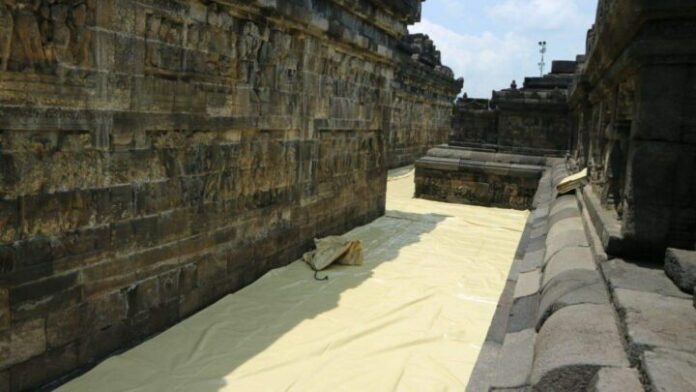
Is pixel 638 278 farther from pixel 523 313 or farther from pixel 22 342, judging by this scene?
pixel 22 342

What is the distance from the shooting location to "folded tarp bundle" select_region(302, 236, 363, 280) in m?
6.04

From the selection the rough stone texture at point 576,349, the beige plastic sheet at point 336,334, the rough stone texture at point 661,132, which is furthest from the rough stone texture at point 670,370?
the beige plastic sheet at point 336,334

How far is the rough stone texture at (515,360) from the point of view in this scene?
237 cm

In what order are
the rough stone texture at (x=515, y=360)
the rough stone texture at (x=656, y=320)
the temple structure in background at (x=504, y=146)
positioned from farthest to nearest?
the temple structure in background at (x=504, y=146) → the rough stone texture at (x=515, y=360) → the rough stone texture at (x=656, y=320)

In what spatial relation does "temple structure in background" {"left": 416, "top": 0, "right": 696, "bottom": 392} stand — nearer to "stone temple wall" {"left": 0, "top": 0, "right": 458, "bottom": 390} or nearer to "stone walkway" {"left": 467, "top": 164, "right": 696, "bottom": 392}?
"stone walkway" {"left": 467, "top": 164, "right": 696, "bottom": 392}

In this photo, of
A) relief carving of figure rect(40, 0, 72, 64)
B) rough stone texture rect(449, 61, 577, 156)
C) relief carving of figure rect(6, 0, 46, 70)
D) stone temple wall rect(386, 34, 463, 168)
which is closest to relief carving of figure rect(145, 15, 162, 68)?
relief carving of figure rect(40, 0, 72, 64)

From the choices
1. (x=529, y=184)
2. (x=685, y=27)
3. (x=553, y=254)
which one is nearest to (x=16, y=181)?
(x=553, y=254)

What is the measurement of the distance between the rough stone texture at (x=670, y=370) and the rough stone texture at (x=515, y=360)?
53 cm

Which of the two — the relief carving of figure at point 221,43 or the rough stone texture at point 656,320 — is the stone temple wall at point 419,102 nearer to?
the relief carving of figure at point 221,43

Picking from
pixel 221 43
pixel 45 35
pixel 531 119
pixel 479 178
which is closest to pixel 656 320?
pixel 45 35

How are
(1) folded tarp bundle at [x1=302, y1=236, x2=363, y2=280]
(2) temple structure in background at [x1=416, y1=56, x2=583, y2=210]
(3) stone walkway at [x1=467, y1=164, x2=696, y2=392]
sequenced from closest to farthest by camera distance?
1. (3) stone walkway at [x1=467, y1=164, x2=696, y2=392]
2. (1) folded tarp bundle at [x1=302, y1=236, x2=363, y2=280]
3. (2) temple structure in background at [x1=416, y1=56, x2=583, y2=210]

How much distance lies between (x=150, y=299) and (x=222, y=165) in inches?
52.8

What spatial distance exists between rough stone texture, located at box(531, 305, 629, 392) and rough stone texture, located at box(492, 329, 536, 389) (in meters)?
0.11

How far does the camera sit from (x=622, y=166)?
3867 mm
